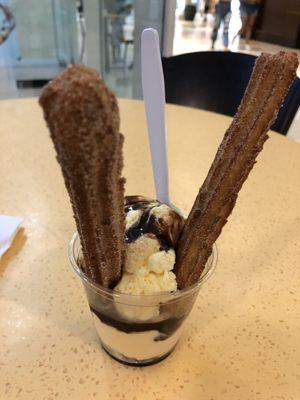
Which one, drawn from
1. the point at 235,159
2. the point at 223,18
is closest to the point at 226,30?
the point at 223,18

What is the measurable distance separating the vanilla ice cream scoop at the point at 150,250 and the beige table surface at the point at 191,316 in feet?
0.40

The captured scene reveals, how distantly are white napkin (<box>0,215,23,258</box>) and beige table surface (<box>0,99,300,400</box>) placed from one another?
0.01 metres

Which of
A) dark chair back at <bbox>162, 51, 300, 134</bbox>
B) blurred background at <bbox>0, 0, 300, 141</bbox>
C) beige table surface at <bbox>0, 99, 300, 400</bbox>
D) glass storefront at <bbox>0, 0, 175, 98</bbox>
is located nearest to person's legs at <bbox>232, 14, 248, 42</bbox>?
blurred background at <bbox>0, 0, 300, 141</bbox>

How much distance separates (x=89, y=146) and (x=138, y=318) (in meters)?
0.21

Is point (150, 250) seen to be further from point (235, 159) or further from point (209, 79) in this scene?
point (209, 79)

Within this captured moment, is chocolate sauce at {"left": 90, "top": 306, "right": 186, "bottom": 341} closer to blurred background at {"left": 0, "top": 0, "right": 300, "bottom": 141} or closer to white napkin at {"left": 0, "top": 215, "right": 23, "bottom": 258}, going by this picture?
white napkin at {"left": 0, "top": 215, "right": 23, "bottom": 258}

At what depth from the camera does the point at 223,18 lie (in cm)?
562

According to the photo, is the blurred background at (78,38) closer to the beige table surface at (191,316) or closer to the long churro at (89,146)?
the beige table surface at (191,316)

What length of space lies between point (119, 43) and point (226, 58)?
4.64 feet

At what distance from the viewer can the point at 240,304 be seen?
525 millimetres

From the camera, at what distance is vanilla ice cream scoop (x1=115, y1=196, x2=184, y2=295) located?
0.38 m

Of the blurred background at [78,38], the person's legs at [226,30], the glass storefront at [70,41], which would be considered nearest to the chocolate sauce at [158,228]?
the blurred background at [78,38]

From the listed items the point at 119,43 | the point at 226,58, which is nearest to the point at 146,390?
the point at 226,58

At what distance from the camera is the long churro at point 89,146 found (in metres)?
0.23
